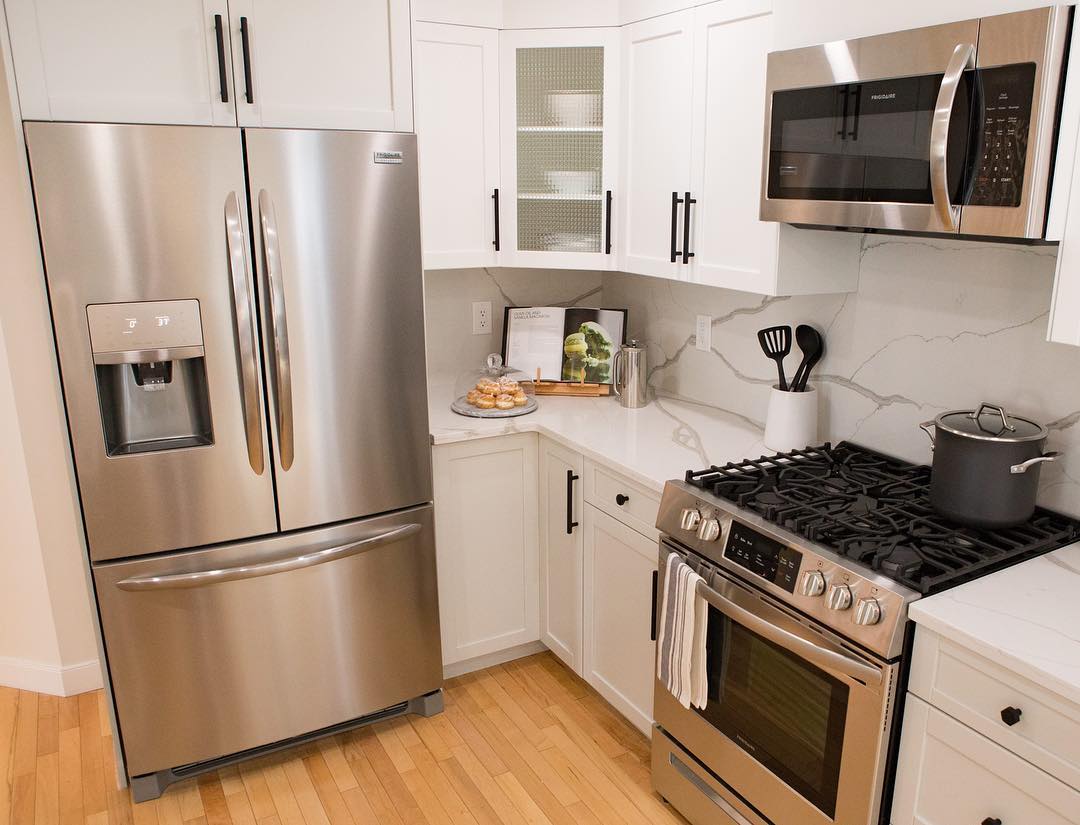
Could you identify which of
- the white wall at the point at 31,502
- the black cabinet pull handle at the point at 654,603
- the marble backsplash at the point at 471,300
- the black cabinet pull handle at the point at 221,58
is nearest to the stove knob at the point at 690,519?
the black cabinet pull handle at the point at 654,603

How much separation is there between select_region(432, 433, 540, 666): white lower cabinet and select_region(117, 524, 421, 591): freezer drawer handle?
0.24 meters

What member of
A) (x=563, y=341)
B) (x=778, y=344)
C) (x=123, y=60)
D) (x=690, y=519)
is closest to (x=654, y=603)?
(x=690, y=519)

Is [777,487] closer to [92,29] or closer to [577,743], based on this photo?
[577,743]

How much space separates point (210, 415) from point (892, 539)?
5.42 ft

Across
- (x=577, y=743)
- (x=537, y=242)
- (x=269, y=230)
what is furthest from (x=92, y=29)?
(x=577, y=743)

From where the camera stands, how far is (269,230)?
2156 millimetres

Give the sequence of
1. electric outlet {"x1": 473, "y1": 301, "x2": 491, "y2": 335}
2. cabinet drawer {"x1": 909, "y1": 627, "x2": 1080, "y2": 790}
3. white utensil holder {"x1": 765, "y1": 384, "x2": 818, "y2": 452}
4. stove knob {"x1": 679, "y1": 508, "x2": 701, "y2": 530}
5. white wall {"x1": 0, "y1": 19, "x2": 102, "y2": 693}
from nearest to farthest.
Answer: cabinet drawer {"x1": 909, "y1": 627, "x2": 1080, "y2": 790} < stove knob {"x1": 679, "y1": 508, "x2": 701, "y2": 530} < white utensil holder {"x1": 765, "y1": 384, "x2": 818, "y2": 452} < white wall {"x1": 0, "y1": 19, "x2": 102, "y2": 693} < electric outlet {"x1": 473, "y1": 301, "x2": 491, "y2": 335}

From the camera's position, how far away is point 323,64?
7.21 feet

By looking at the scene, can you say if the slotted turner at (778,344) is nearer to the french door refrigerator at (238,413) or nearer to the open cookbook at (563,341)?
the open cookbook at (563,341)

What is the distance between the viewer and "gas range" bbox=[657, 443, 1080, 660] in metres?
1.64

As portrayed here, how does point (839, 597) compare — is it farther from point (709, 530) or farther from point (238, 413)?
point (238, 413)

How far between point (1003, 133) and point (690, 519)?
40.4 inches

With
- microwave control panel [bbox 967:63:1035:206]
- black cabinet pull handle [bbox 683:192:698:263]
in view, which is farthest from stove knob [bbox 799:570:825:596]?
black cabinet pull handle [bbox 683:192:698:263]

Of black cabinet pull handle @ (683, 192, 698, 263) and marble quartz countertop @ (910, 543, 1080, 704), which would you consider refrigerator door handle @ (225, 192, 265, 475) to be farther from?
marble quartz countertop @ (910, 543, 1080, 704)
